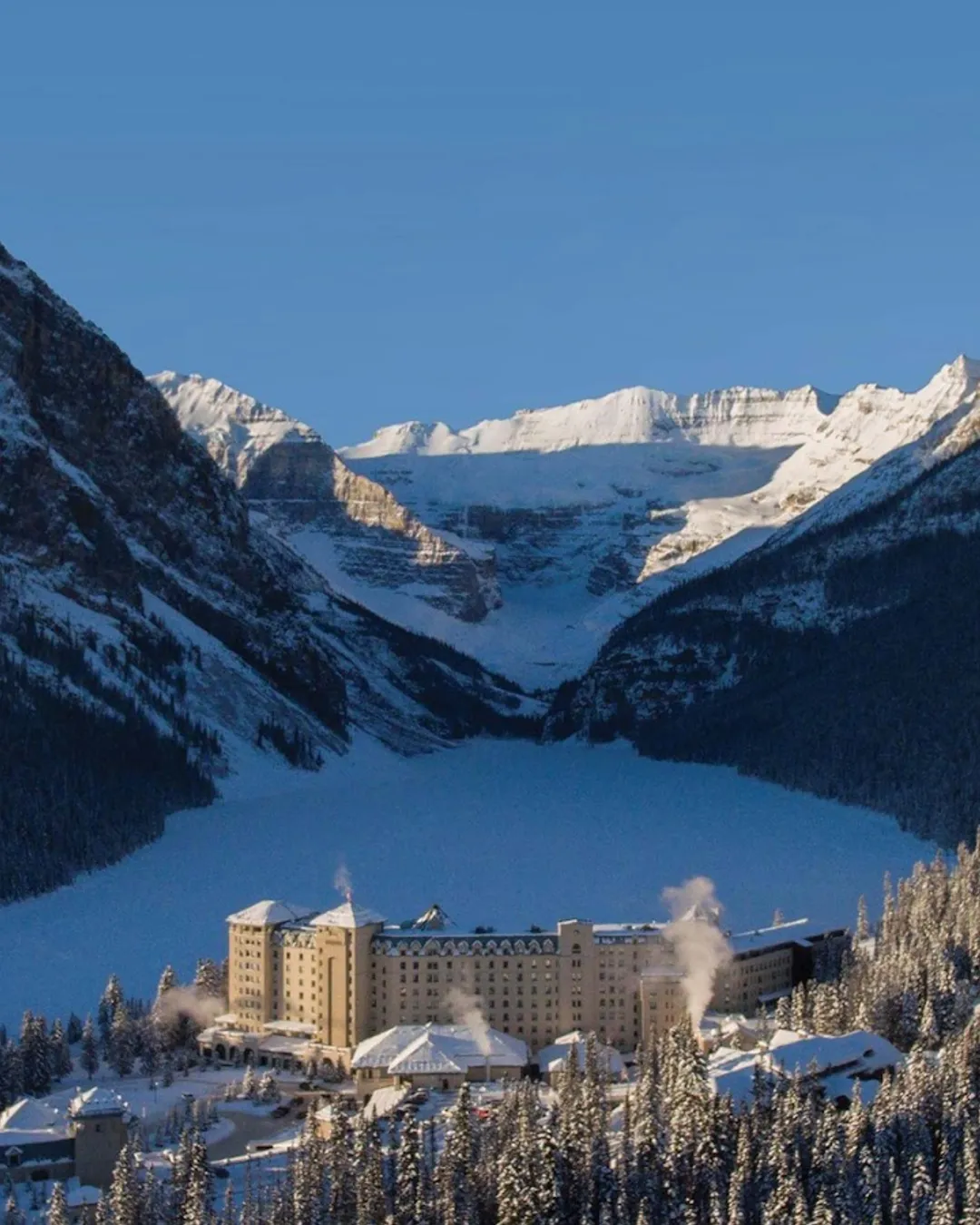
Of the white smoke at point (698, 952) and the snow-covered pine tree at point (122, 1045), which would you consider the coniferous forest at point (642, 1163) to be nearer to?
the white smoke at point (698, 952)


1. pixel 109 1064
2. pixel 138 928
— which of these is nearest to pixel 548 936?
pixel 109 1064

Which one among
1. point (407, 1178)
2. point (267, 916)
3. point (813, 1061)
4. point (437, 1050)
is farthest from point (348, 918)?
point (407, 1178)

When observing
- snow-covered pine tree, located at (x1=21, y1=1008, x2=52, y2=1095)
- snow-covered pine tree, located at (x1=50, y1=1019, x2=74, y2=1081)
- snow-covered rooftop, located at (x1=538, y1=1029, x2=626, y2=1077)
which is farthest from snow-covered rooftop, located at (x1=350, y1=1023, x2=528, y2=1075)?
snow-covered pine tree, located at (x1=21, y1=1008, x2=52, y2=1095)

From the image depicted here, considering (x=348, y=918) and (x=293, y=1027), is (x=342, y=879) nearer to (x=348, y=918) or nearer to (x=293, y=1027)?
(x=293, y=1027)

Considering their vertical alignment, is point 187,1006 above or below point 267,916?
below

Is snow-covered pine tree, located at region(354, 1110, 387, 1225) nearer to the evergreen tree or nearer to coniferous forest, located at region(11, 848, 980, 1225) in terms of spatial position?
coniferous forest, located at region(11, 848, 980, 1225)
